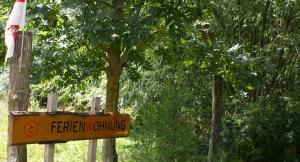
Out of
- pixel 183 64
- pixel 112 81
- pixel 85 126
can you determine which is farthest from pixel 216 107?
pixel 85 126

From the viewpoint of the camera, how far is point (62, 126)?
15.1 ft

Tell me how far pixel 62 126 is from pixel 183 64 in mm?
3065

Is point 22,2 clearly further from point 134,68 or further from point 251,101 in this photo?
point 251,101

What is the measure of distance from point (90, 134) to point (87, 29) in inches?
44.5

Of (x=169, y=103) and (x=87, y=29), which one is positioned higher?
(x=87, y=29)

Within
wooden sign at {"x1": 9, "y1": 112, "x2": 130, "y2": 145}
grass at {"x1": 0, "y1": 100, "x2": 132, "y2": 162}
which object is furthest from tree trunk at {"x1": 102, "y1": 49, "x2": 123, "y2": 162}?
grass at {"x1": 0, "y1": 100, "x2": 132, "y2": 162}

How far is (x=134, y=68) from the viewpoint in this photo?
7.29 meters

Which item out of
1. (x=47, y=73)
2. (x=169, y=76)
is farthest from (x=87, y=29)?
(x=169, y=76)

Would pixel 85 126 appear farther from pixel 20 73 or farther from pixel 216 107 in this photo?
pixel 216 107

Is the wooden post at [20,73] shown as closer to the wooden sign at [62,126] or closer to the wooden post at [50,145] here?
the wooden post at [50,145]

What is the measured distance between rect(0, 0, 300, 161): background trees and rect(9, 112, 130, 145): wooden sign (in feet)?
2.74

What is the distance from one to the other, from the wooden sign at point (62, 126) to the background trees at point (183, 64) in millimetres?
835

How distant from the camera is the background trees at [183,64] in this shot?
17.0ft

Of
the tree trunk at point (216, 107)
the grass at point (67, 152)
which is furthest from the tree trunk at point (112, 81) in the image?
the grass at point (67, 152)
